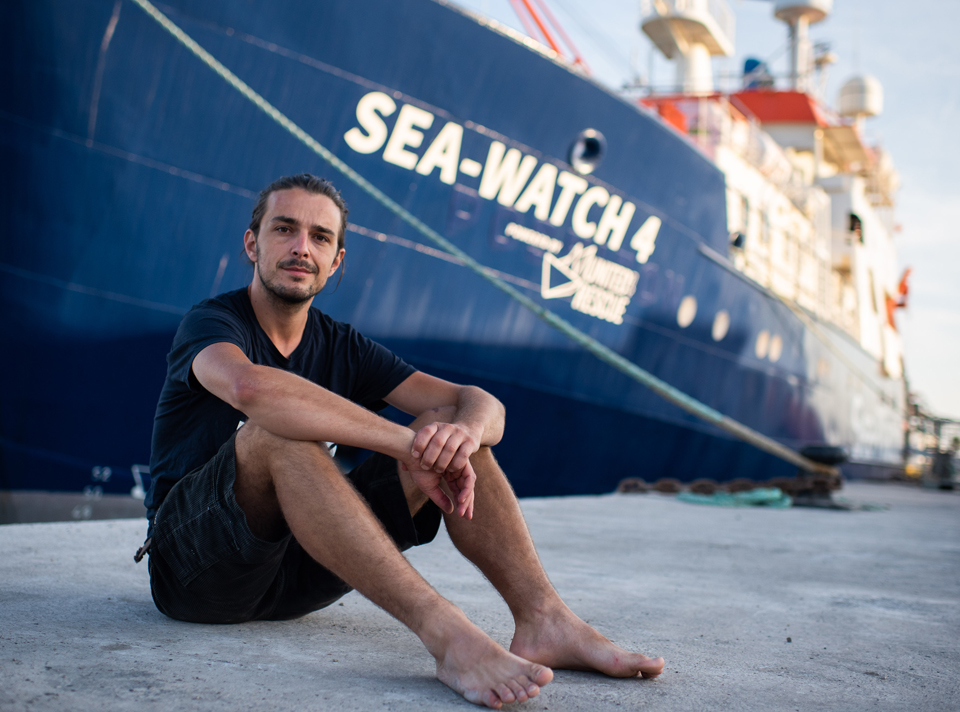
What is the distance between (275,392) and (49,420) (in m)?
3.74

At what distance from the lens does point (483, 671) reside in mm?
1437

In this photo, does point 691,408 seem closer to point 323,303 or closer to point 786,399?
point 323,303

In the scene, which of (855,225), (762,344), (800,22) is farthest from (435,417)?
(800,22)

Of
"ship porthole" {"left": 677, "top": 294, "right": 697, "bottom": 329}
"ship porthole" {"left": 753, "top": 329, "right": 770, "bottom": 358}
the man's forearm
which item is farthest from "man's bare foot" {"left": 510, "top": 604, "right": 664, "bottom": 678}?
"ship porthole" {"left": 753, "top": 329, "right": 770, "bottom": 358}

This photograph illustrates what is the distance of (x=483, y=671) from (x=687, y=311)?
22.6ft

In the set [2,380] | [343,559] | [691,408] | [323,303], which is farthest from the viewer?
[691,408]

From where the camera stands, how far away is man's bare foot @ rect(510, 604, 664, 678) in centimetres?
162

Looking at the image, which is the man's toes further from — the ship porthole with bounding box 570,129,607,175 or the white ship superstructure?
the white ship superstructure

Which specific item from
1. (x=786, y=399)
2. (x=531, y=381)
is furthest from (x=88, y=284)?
(x=786, y=399)

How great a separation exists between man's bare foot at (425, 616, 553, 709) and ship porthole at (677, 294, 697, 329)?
21.9 ft

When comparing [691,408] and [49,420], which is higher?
[691,408]

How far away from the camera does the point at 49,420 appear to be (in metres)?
4.77

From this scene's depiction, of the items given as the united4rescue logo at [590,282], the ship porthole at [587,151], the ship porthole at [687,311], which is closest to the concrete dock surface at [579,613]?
the united4rescue logo at [590,282]

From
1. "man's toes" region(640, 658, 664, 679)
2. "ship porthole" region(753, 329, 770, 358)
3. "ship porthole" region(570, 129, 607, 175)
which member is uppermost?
"ship porthole" region(570, 129, 607, 175)
